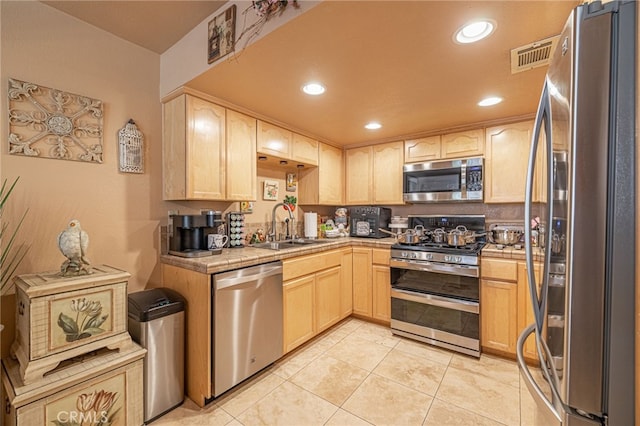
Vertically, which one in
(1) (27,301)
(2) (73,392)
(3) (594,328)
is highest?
(3) (594,328)

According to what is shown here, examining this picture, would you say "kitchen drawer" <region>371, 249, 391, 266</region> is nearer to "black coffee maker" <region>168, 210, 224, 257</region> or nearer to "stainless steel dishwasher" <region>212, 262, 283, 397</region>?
"stainless steel dishwasher" <region>212, 262, 283, 397</region>

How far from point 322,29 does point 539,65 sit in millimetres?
1340

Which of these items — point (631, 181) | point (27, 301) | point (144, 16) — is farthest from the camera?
point (144, 16)

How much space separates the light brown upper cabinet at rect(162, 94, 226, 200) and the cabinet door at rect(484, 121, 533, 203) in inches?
98.6

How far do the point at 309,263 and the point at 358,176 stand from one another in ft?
5.02

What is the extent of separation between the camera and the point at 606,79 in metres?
0.68

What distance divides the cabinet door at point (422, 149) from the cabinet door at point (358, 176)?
1.55 feet

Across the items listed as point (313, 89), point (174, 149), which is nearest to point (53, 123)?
point (174, 149)

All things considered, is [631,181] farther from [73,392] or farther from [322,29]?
[73,392]

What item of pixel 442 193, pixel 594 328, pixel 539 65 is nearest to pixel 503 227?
pixel 442 193

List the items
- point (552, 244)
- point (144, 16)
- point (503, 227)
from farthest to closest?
1. point (503, 227)
2. point (144, 16)
3. point (552, 244)

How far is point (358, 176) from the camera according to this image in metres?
3.59

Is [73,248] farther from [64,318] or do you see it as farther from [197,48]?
[197,48]

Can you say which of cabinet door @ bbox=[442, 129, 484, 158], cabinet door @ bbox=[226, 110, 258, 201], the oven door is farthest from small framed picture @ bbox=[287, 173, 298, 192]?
cabinet door @ bbox=[442, 129, 484, 158]
